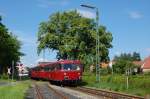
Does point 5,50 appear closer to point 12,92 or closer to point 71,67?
point 71,67

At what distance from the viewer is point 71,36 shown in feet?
335

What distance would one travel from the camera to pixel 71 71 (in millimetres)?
51125

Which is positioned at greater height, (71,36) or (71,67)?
(71,36)

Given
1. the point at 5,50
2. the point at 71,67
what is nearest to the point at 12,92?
the point at 71,67

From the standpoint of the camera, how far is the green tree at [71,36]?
3949 inches

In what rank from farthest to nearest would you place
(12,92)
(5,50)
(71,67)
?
(5,50), (71,67), (12,92)

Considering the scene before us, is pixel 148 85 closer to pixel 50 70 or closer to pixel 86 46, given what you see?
pixel 50 70

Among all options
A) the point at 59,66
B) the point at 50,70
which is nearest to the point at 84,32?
the point at 50,70

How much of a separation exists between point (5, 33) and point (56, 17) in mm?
12199

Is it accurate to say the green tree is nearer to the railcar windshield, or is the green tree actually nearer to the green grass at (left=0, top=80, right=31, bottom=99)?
the railcar windshield

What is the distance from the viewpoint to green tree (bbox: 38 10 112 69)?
100 m

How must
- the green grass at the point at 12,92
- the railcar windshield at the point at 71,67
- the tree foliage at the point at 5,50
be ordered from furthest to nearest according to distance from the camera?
the tree foliage at the point at 5,50, the railcar windshield at the point at 71,67, the green grass at the point at 12,92

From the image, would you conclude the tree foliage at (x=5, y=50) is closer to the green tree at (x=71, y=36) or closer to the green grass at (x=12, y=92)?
the green tree at (x=71, y=36)

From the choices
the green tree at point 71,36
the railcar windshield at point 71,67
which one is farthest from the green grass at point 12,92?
the green tree at point 71,36
